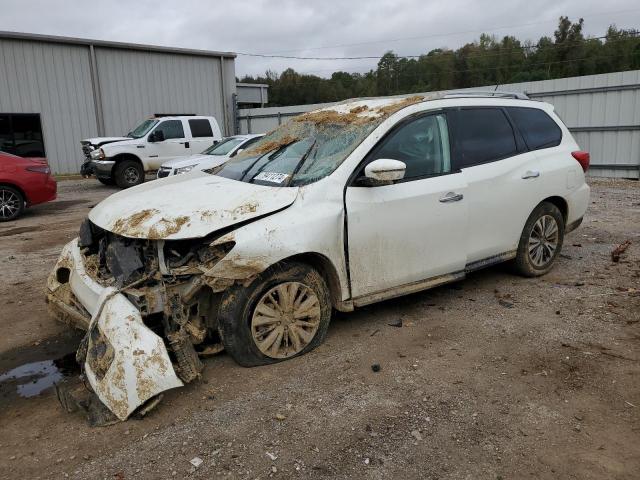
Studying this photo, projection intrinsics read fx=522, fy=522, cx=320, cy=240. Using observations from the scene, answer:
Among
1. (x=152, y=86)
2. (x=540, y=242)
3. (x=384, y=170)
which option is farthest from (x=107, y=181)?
(x=384, y=170)

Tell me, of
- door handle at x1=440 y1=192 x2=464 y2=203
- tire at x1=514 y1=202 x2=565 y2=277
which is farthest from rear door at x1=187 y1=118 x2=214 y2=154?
door handle at x1=440 y1=192 x2=464 y2=203

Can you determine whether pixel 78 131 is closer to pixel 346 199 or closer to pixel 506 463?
pixel 346 199

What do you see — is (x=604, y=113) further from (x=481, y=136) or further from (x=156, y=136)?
(x=156, y=136)

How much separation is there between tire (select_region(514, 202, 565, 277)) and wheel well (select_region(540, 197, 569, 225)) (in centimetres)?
7

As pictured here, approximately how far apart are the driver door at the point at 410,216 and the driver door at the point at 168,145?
11.7 metres

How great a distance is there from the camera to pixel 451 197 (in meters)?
4.25

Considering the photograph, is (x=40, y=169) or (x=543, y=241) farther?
(x=40, y=169)

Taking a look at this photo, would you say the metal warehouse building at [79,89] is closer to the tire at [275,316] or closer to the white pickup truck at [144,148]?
the white pickup truck at [144,148]

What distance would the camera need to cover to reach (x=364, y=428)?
2.91 m

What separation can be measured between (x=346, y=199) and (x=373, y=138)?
57 cm

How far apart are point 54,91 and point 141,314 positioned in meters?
19.1

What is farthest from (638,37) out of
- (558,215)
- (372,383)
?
(372,383)

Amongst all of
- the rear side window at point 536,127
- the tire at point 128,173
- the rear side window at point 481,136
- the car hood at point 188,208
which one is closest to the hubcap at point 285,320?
the car hood at point 188,208

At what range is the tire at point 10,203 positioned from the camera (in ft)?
32.6
